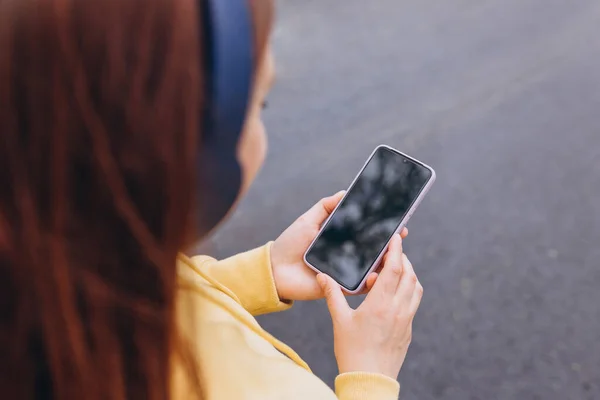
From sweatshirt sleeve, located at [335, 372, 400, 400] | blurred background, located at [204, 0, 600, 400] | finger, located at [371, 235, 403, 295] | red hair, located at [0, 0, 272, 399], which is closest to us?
red hair, located at [0, 0, 272, 399]

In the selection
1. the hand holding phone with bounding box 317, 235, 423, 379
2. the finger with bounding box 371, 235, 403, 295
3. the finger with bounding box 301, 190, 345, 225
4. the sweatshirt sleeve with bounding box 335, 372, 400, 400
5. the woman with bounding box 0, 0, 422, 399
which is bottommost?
the sweatshirt sleeve with bounding box 335, 372, 400, 400

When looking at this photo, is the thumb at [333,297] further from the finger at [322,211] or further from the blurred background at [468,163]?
the blurred background at [468,163]

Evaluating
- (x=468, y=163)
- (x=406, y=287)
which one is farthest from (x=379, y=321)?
(x=468, y=163)

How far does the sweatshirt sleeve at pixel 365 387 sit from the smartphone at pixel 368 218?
0.60 ft

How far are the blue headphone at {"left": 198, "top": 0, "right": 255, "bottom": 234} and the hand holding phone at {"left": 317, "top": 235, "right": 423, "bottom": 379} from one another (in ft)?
1.14

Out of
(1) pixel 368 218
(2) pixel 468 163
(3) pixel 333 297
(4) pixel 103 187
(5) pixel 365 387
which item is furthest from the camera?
(2) pixel 468 163

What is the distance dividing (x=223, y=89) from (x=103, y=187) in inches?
4.0

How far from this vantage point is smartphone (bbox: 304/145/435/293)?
0.85 m

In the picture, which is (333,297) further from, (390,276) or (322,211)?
(322,211)

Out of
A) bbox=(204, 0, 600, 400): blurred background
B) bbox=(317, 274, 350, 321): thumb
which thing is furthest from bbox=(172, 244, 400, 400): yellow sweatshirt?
bbox=(204, 0, 600, 400): blurred background

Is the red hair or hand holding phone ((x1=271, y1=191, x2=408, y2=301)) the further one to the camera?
hand holding phone ((x1=271, y1=191, x2=408, y2=301))

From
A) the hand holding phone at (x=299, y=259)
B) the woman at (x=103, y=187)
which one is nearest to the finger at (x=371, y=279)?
the hand holding phone at (x=299, y=259)

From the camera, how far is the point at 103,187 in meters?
0.36

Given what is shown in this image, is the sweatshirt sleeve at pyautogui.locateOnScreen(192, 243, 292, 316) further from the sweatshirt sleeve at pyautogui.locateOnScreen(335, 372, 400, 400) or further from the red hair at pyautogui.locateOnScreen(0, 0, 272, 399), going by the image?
the red hair at pyautogui.locateOnScreen(0, 0, 272, 399)
